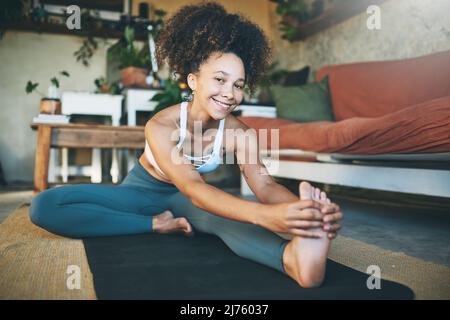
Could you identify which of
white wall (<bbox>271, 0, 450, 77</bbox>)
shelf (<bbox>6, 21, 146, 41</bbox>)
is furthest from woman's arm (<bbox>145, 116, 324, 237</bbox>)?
shelf (<bbox>6, 21, 146, 41</bbox>)

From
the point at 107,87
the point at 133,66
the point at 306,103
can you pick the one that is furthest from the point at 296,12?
the point at 107,87

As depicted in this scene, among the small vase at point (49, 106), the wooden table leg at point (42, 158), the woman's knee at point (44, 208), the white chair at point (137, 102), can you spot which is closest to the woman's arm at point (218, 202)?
the woman's knee at point (44, 208)

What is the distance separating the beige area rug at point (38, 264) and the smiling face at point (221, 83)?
1.63 feet

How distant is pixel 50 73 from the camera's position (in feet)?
14.6

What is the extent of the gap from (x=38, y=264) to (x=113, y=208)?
13.1 inches

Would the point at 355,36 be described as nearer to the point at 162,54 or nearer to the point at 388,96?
the point at 388,96

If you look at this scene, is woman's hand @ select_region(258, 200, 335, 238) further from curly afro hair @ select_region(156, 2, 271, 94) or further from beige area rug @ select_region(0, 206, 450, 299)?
curly afro hair @ select_region(156, 2, 271, 94)

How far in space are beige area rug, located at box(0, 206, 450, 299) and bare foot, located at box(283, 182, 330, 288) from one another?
20cm

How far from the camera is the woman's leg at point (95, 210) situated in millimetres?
1317

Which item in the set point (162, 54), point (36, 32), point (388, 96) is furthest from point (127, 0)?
point (162, 54)

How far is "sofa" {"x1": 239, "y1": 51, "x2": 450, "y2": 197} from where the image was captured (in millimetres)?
1510

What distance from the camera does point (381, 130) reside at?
1631mm

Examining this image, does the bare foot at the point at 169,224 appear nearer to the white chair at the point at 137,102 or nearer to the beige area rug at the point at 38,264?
the beige area rug at the point at 38,264

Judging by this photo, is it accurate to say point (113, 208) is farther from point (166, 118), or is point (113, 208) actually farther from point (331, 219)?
point (331, 219)
